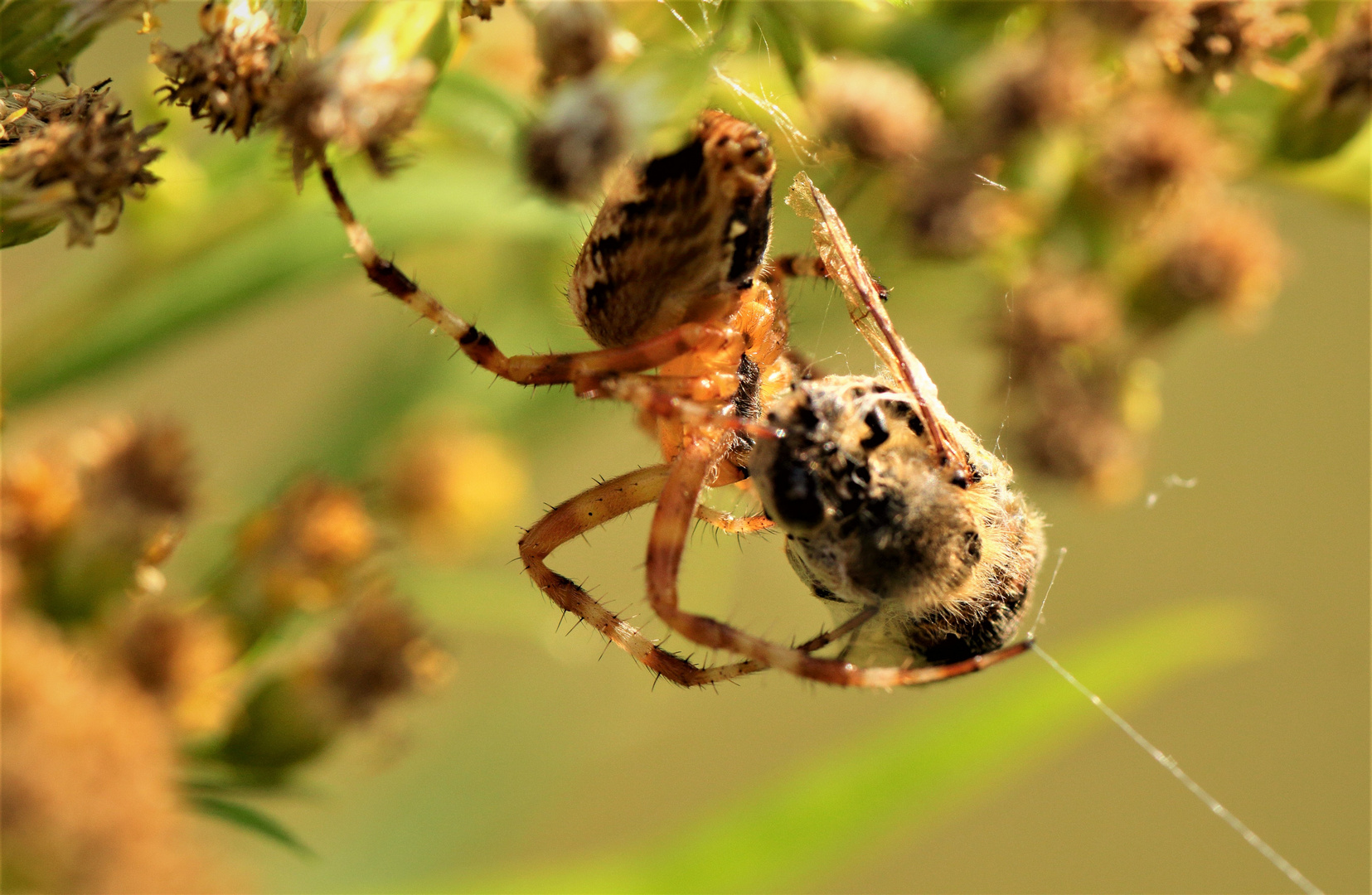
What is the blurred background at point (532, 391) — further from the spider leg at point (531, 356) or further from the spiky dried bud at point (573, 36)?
the spider leg at point (531, 356)

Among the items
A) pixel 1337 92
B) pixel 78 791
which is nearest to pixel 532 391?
pixel 78 791

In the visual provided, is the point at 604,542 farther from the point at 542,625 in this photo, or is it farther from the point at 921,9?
the point at 921,9

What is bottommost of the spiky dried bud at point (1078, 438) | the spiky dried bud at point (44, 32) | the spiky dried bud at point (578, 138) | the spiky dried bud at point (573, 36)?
the spiky dried bud at point (1078, 438)

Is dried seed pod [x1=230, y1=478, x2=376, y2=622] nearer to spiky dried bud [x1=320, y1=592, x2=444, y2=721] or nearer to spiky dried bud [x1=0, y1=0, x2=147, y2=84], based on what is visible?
spiky dried bud [x1=320, y1=592, x2=444, y2=721]

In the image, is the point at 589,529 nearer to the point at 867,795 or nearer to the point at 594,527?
the point at 594,527

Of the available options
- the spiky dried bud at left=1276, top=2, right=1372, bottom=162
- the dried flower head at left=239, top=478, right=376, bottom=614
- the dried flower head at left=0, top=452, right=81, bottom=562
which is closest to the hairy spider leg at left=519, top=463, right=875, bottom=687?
the dried flower head at left=239, top=478, right=376, bottom=614

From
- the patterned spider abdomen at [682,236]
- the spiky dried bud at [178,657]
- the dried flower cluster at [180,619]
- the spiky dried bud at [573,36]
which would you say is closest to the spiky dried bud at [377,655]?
the dried flower cluster at [180,619]
